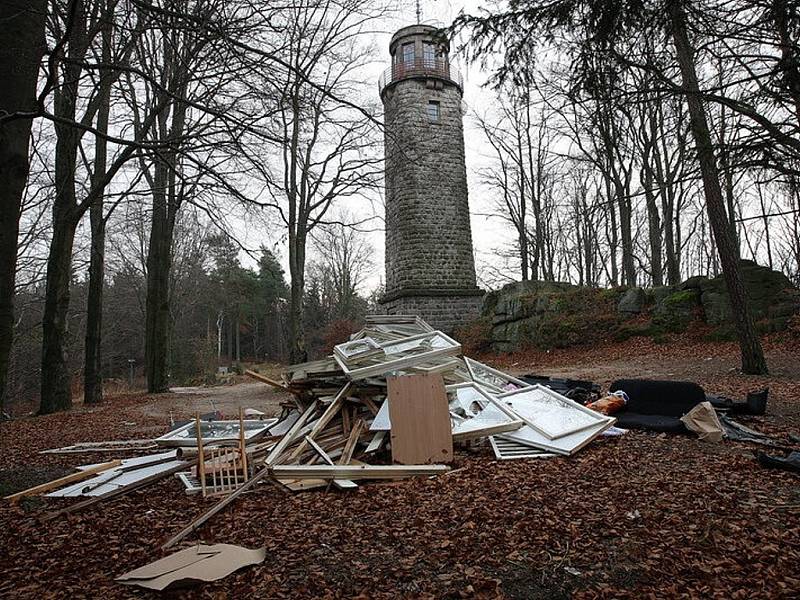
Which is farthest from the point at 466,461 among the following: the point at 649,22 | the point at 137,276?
the point at 137,276

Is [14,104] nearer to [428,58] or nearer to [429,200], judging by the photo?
[429,200]

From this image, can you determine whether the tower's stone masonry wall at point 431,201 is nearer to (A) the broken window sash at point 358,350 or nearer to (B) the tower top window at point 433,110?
(B) the tower top window at point 433,110

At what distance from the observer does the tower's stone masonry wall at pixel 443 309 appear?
66.5ft

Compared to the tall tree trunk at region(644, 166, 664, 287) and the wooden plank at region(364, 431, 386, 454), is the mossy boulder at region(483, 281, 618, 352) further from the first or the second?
the wooden plank at region(364, 431, 386, 454)

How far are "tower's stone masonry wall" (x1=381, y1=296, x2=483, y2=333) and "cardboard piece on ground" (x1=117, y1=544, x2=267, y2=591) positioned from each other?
17.2 metres

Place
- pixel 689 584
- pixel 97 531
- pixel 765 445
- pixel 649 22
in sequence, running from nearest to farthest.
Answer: pixel 689 584, pixel 97 531, pixel 649 22, pixel 765 445

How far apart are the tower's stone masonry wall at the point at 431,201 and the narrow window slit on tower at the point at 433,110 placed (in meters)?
0.13

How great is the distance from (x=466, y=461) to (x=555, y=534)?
6.09ft

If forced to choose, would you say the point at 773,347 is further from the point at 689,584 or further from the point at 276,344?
the point at 276,344

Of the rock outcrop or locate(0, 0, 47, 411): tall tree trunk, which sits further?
the rock outcrop

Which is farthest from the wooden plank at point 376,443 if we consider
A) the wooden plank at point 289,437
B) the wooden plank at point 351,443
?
the wooden plank at point 289,437

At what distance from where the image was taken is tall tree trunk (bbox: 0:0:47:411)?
3.85 metres

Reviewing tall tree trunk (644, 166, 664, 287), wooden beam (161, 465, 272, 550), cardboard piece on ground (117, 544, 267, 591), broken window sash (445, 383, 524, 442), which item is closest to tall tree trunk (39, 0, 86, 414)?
wooden beam (161, 465, 272, 550)

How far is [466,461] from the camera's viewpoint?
4.89 metres
